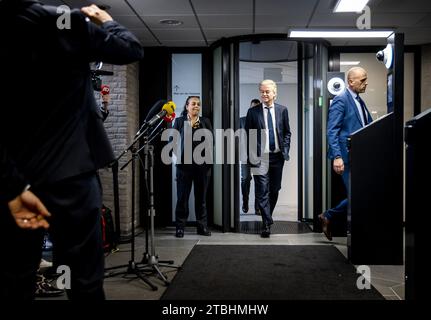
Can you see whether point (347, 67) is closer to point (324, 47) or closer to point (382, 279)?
point (324, 47)

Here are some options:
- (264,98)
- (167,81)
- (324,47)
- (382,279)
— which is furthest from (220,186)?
(382,279)

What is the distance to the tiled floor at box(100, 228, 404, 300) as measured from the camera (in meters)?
2.83

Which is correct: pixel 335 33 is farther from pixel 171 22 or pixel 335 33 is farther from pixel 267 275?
pixel 267 275

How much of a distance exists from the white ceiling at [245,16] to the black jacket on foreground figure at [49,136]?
317cm

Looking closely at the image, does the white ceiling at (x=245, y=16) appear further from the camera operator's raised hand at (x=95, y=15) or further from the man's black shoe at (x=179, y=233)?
the camera operator's raised hand at (x=95, y=15)

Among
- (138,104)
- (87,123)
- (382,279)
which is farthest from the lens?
(138,104)

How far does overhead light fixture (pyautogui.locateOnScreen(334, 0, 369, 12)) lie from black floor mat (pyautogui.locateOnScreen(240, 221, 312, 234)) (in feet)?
8.54

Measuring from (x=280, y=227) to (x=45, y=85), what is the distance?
471 cm

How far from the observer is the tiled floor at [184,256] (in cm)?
283

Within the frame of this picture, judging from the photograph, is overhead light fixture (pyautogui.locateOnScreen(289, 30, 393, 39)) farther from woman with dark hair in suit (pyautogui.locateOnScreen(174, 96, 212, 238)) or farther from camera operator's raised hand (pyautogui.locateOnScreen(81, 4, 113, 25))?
camera operator's raised hand (pyautogui.locateOnScreen(81, 4, 113, 25))

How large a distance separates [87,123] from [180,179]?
148 inches

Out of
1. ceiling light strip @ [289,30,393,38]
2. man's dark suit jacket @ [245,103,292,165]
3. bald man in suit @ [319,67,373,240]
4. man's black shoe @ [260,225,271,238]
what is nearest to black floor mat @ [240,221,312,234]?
man's black shoe @ [260,225,271,238]

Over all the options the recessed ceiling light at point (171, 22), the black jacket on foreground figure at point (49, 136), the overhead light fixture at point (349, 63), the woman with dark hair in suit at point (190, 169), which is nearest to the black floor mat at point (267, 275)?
the woman with dark hair in suit at point (190, 169)

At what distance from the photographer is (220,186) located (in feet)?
18.1
